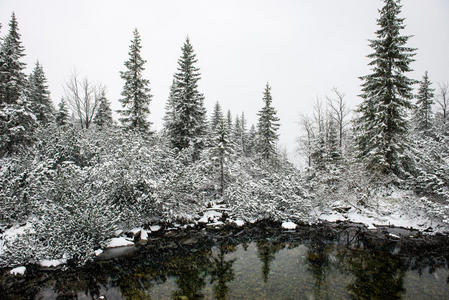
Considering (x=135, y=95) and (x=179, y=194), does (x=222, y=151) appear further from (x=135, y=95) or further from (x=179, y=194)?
(x=135, y=95)

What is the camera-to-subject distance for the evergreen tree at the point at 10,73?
18.2 meters

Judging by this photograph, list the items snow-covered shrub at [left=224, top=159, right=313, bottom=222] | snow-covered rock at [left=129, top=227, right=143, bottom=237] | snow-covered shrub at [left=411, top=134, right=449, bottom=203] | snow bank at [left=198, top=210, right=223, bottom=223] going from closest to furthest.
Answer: snow-covered rock at [left=129, top=227, right=143, bottom=237]
snow-covered shrub at [left=411, top=134, right=449, bottom=203]
snow bank at [left=198, top=210, right=223, bottom=223]
snow-covered shrub at [left=224, top=159, right=313, bottom=222]

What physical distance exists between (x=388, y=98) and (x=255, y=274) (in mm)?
16289

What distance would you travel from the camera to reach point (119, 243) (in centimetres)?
984

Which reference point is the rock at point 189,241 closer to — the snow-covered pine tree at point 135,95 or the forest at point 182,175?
the forest at point 182,175

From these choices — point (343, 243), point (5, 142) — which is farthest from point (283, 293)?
point (5, 142)

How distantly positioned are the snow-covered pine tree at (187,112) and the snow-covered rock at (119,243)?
10.3 m

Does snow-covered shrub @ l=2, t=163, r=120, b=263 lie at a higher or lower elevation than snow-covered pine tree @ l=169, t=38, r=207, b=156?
lower

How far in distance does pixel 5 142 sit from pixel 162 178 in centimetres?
1148

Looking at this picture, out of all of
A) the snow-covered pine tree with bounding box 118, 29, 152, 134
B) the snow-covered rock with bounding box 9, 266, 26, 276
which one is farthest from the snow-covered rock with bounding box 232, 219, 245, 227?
the snow-covered pine tree with bounding box 118, 29, 152, 134

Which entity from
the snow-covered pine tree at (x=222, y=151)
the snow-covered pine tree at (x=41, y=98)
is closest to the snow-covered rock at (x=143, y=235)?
the snow-covered pine tree at (x=222, y=151)

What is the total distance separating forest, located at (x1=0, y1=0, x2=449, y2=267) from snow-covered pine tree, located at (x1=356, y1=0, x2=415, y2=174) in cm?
8

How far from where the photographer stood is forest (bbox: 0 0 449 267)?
9266 millimetres

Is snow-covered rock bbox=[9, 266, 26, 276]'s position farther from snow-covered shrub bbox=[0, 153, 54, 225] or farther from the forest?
snow-covered shrub bbox=[0, 153, 54, 225]
